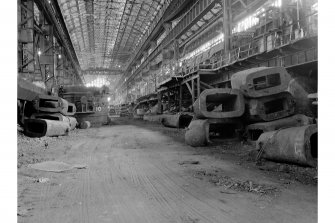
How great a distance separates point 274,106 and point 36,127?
7889mm

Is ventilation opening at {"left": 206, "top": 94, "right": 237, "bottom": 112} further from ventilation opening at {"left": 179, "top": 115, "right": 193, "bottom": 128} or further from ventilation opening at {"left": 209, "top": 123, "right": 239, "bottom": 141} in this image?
ventilation opening at {"left": 179, "top": 115, "right": 193, "bottom": 128}

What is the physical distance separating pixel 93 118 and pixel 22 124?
349 inches

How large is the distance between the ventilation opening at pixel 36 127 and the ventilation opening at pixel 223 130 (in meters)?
5.74

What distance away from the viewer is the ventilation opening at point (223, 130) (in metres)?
7.59

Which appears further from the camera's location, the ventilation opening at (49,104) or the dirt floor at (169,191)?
the ventilation opening at (49,104)

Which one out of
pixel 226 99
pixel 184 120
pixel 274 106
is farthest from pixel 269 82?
pixel 184 120

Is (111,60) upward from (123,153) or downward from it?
upward

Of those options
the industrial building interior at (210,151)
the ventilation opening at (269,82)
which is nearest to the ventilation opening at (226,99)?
the industrial building interior at (210,151)

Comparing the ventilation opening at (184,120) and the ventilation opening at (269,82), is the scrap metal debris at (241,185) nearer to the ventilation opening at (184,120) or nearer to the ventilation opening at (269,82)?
the ventilation opening at (269,82)

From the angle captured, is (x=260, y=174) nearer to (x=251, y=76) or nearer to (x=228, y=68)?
(x=251, y=76)

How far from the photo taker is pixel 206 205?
2.76 m

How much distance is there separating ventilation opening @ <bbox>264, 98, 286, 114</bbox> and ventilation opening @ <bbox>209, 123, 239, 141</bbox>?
915mm

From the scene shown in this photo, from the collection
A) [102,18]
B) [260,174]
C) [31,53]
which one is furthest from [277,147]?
[102,18]
